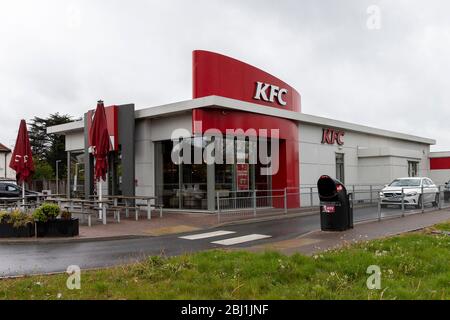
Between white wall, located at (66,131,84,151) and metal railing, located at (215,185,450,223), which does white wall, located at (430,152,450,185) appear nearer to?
metal railing, located at (215,185,450,223)

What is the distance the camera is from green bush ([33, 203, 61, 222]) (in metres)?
13.1

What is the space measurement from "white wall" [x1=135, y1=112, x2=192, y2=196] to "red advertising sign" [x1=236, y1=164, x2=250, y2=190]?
361 centimetres

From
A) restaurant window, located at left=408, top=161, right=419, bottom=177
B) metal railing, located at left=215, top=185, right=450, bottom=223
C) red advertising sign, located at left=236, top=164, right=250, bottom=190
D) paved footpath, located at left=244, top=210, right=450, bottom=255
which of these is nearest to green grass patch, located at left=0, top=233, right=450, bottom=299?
paved footpath, located at left=244, top=210, right=450, bottom=255

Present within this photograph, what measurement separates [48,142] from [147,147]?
165 feet

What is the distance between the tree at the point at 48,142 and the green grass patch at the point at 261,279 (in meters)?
56.0

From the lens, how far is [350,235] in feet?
38.0

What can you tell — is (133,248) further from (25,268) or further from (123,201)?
(123,201)

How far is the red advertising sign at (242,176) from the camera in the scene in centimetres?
2011

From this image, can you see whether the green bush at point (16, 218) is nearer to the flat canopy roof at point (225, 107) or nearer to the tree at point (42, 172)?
the flat canopy roof at point (225, 107)

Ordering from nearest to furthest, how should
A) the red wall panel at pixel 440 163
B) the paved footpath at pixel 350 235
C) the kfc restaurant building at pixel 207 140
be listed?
the paved footpath at pixel 350 235 < the kfc restaurant building at pixel 207 140 < the red wall panel at pixel 440 163

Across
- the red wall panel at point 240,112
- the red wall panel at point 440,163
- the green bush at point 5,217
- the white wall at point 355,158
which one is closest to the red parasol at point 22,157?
the green bush at point 5,217

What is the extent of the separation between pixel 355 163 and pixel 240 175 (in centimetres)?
1129

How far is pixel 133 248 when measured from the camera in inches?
435
